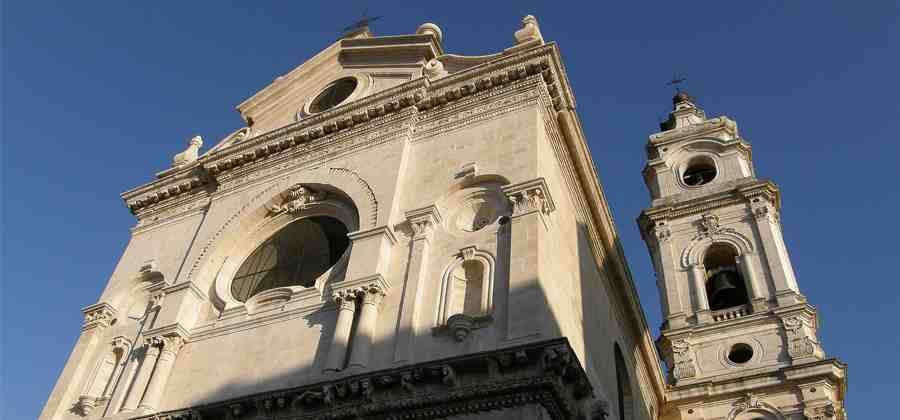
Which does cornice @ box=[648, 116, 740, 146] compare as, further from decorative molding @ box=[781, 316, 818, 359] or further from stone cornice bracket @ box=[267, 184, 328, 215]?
stone cornice bracket @ box=[267, 184, 328, 215]

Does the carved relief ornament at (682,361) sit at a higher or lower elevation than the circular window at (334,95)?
lower

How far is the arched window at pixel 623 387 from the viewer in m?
17.2

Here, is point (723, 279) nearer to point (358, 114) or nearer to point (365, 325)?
point (358, 114)

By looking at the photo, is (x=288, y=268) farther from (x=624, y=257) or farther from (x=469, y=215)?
(x=624, y=257)

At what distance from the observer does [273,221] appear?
17.0 metres

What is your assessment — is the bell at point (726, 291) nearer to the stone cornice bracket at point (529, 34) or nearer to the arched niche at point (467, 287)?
the stone cornice bracket at point (529, 34)

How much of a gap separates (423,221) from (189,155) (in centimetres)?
990

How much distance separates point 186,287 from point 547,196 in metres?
7.31

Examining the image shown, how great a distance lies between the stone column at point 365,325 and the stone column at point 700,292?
523 inches

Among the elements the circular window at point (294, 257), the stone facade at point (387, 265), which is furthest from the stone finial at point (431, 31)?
the circular window at point (294, 257)

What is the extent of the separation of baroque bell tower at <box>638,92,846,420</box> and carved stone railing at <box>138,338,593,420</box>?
11268 mm

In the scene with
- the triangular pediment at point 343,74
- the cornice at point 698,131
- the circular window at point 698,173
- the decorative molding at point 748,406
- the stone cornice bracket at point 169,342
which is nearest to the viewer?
the stone cornice bracket at point 169,342

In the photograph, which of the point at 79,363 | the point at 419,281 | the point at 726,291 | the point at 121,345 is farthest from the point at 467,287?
the point at 726,291

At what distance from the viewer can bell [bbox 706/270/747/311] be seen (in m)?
24.0
